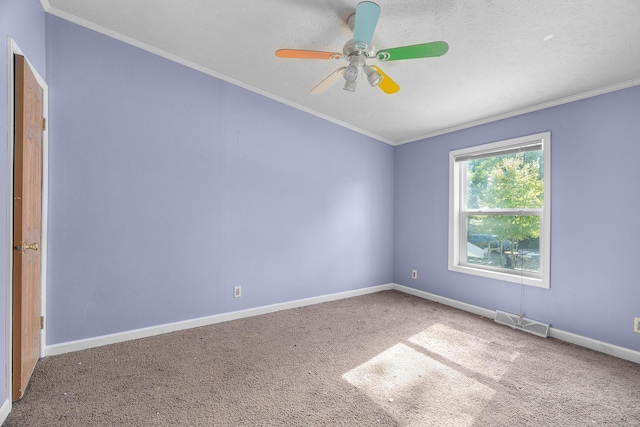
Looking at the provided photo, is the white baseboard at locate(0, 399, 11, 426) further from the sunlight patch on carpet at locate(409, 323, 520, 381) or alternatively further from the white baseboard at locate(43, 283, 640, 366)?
the sunlight patch on carpet at locate(409, 323, 520, 381)

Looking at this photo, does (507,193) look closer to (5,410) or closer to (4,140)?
(4,140)

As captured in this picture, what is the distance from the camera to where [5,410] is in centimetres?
154

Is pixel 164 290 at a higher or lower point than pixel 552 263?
lower

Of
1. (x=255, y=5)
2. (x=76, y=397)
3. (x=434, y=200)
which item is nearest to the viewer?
(x=76, y=397)

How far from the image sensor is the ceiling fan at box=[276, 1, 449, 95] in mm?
1568

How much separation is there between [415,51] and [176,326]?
9.52 ft

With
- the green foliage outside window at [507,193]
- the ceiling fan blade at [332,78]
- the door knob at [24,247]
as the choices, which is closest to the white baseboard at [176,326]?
the door knob at [24,247]

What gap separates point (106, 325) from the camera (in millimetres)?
2406

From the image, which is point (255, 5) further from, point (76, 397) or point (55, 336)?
point (55, 336)

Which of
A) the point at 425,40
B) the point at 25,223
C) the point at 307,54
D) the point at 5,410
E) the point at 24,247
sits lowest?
the point at 5,410

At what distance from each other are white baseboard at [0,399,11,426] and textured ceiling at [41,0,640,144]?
253 centimetres

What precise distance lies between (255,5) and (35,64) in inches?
59.8

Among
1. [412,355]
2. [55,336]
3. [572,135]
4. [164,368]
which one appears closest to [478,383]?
[412,355]

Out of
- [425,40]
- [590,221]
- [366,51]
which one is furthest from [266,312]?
[590,221]
